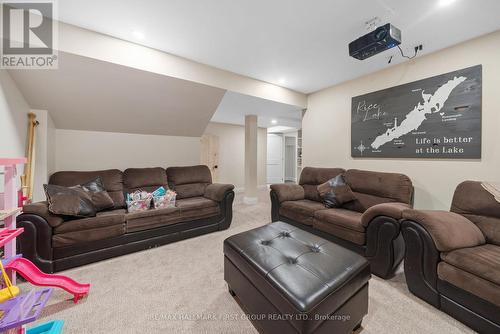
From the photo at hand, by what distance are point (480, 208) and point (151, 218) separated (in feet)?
11.1

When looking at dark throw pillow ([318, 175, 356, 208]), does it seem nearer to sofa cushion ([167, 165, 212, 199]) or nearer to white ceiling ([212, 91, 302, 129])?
white ceiling ([212, 91, 302, 129])

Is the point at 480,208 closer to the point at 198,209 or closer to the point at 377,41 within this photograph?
the point at 377,41

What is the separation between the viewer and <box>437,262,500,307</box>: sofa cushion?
118 cm

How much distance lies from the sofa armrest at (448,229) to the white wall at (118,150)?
3581mm

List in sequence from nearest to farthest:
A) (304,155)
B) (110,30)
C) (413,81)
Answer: (110,30) → (413,81) → (304,155)

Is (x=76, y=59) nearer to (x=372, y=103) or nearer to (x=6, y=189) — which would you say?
(x=6, y=189)

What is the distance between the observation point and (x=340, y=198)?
265 centimetres

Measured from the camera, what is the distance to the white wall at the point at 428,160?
6.56 ft

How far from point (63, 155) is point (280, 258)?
3.48 meters

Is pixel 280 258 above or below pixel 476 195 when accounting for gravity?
below

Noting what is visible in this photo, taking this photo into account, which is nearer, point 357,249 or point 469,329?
point 469,329

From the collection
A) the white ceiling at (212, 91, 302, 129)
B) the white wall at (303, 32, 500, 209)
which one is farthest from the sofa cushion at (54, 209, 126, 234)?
the white wall at (303, 32, 500, 209)

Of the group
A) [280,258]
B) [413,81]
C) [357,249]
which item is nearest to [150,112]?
[280,258]

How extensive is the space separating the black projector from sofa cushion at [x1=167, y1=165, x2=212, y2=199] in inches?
113
